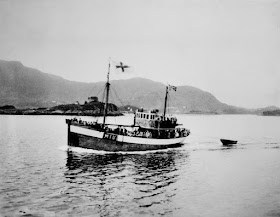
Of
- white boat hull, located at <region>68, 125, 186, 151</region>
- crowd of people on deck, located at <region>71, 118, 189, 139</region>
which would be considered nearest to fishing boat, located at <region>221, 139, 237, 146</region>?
crowd of people on deck, located at <region>71, 118, 189, 139</region>

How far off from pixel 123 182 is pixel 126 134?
42.9 ft

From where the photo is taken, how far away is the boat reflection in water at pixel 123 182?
15113 mm

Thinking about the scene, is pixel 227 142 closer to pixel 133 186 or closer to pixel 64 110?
pixel 133 186

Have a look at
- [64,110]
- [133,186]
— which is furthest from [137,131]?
[64,110]

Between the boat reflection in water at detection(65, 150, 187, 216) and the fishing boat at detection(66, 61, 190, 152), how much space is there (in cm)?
169

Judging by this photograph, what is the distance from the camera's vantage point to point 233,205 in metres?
16.2

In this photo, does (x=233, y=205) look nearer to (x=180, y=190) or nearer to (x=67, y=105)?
(x=180, y=190)

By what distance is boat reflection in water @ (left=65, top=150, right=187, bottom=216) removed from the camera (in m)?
15.1

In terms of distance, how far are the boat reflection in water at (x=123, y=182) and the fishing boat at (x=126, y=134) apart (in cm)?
169

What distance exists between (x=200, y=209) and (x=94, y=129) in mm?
18649

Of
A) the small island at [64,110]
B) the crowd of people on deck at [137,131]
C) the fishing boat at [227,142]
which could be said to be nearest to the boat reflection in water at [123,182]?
the crowd of people on deck at [137,131]

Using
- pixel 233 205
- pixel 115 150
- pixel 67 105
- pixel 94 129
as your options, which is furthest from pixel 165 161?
pixel 67 105

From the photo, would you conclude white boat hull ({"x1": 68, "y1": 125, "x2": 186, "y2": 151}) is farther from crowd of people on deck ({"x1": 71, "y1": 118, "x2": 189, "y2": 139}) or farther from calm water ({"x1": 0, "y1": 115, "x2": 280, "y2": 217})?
calm water ({"x1": 0, "y1": 115, "x2": 280, "y2": 217})

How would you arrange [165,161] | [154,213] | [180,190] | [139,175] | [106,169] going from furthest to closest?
[165,161] → [106,169] → [139,175] → [180,190] → [154,213]
